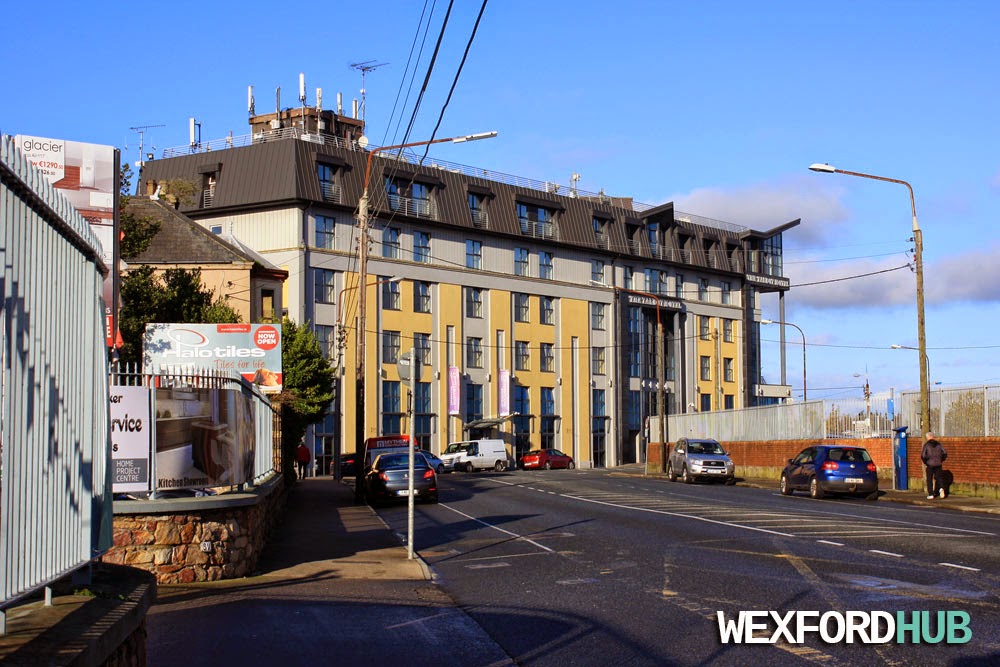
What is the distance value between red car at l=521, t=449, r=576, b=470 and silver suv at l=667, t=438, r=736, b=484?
25000 millimetres

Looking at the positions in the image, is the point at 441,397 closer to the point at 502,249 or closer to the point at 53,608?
the point at 502,249

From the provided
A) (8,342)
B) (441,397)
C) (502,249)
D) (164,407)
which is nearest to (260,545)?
(164,407)

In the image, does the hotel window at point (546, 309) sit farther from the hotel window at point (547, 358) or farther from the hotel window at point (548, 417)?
the hotel window at point (548, 417)

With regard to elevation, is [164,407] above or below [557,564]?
above

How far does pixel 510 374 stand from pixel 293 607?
65.1 meters

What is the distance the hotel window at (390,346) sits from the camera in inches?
2739

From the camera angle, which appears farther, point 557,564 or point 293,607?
point 557,564

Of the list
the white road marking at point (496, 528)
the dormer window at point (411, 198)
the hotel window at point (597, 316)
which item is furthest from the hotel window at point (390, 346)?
the white road marking at point (496, 528)

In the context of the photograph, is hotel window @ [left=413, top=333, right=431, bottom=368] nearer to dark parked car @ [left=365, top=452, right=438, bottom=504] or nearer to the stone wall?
dark parked car @ [left=365, top=452, right=438, bottom=504]

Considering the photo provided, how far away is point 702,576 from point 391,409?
5698 cm

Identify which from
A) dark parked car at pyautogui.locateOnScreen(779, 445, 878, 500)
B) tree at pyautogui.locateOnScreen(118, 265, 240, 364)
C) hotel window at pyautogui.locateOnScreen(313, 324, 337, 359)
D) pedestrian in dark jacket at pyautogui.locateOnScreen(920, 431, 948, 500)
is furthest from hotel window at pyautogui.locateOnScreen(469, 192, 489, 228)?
pedestrian in dark jacket at pyautogui.locateOnScreen(920, 431, 948, 500)

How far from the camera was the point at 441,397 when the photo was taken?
238 ft

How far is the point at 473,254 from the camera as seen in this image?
75.1m
